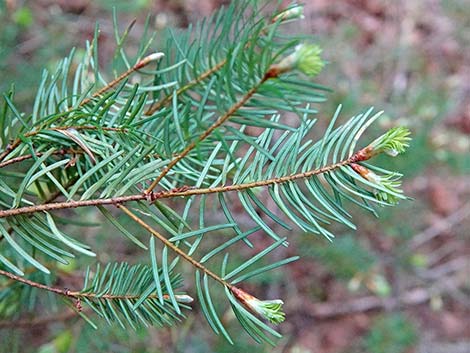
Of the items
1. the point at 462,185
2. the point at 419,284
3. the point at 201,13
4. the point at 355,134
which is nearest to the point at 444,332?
the point at 419,284

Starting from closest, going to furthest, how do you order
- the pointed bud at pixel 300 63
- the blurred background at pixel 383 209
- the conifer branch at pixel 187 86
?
the pointed bud at pixel 300 63 → the conifer branch at pixel 187 86 → the blurred background at pixel 383 209

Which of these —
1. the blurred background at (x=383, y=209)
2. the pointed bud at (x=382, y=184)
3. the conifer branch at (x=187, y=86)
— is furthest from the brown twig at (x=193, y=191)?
the blurred background at (x=383, y=209)

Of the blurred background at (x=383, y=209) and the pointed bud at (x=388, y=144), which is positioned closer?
the pointed bud at (x=388, y=144)

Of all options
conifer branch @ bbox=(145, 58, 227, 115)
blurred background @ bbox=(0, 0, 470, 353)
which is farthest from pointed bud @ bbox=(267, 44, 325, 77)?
blurred background @ bbox=(0, 0, 470, 353)

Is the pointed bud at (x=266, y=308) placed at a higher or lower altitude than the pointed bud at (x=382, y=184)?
lower

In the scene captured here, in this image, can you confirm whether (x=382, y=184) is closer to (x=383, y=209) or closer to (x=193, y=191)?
(x=193, y=191)

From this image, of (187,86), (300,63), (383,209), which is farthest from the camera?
(383,209)

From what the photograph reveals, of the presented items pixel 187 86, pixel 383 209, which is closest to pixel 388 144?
pixel 187 86

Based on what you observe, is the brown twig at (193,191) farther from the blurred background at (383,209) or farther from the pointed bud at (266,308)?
the blurred background at (383,209)

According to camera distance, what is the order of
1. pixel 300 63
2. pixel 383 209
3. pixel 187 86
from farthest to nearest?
pixel 383 209 → pixel 187 86 → pixel 300 63
